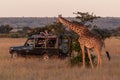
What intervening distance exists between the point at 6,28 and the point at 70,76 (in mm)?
70609

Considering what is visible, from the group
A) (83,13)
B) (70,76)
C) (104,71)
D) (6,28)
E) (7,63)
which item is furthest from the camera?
(6,28)

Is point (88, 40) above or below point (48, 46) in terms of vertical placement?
above

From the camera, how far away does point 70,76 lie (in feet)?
45.9

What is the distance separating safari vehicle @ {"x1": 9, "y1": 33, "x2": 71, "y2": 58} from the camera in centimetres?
2130

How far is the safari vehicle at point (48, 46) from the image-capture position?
2130 centimetres

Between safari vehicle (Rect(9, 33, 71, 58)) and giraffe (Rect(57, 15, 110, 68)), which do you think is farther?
safari vehicle (Rect(9, 33, 71, 58))

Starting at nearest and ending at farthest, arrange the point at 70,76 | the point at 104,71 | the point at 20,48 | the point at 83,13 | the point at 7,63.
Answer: the point at 70,76, the point at 104,71, the point at 7,63, the point at 83,13, the point at 20,48

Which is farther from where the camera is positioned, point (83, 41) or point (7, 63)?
point (7, 63)

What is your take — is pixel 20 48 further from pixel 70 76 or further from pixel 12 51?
pixel 70 76

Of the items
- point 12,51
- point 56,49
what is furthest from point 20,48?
point 56,49

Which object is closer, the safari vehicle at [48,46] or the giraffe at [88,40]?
the giraffe at [88,40]

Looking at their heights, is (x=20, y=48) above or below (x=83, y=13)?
below

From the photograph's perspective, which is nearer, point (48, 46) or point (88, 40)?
point (88, 40)

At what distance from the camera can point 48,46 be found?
21.6m
